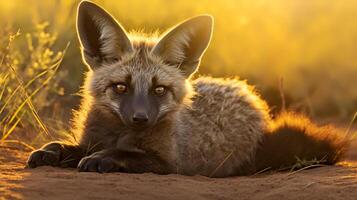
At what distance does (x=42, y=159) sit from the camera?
5.33 meters

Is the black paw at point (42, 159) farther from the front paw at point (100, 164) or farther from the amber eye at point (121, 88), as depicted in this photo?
the amber eye at point (121, 88)

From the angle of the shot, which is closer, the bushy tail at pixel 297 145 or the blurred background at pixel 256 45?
the bushy tail at pixel 297 145

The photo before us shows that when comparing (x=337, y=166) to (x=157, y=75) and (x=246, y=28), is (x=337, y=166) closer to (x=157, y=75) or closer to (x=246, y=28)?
(x=157, y=75)

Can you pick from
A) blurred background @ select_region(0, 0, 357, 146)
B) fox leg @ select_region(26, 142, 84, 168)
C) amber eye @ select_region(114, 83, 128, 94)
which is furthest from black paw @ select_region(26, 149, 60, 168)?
blurred background @ select_region(0, 0, 357, 146)

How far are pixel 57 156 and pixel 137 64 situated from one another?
992 millimetres

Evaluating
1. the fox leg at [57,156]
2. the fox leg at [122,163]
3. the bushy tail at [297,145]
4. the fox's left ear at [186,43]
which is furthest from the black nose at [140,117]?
the bushy tail at [297,145]

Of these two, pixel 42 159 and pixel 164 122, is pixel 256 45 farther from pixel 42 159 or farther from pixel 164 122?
pixel 42 159

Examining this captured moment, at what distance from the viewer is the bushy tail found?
6.40 meters

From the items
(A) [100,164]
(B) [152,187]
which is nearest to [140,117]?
(A) [100,164]

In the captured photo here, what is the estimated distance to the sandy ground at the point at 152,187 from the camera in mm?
3970

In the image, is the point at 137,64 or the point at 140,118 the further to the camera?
the point at 137,64

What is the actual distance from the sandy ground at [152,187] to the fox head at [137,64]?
0.68 m

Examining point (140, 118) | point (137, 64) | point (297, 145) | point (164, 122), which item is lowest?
point (297, 145)

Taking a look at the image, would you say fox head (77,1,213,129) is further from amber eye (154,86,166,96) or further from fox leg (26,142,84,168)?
fox leg (26,142,84,168)
